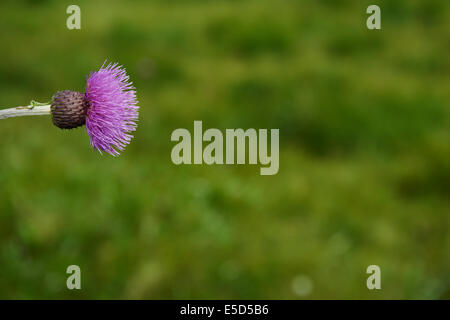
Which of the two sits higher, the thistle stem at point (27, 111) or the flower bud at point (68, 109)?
the flower bud at point (68, 109)

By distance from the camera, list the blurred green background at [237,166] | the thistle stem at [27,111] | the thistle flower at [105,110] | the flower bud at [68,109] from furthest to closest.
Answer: the blurred green background at [237,166]
the thistle flower at [105,110]
the flower bud at [68,109]
the thistle stem at [27,111]

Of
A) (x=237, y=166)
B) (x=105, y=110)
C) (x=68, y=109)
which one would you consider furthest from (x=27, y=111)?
(x=237, y=166)

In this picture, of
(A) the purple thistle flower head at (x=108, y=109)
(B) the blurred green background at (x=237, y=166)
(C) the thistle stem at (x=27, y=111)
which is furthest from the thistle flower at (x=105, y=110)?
(B) the blurred green background at (x=237, y=166)

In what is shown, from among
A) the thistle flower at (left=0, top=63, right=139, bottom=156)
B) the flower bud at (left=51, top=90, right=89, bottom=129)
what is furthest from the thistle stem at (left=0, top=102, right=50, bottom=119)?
the thistle flower at (left=0, top=63, right=139, bottom=156)

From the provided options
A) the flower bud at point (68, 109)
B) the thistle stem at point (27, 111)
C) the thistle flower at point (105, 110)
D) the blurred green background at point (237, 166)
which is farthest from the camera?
the blurred green background at point (237, 166)

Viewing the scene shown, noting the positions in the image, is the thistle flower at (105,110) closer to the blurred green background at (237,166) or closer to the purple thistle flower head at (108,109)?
the purple thistle flower head at (108,109)
